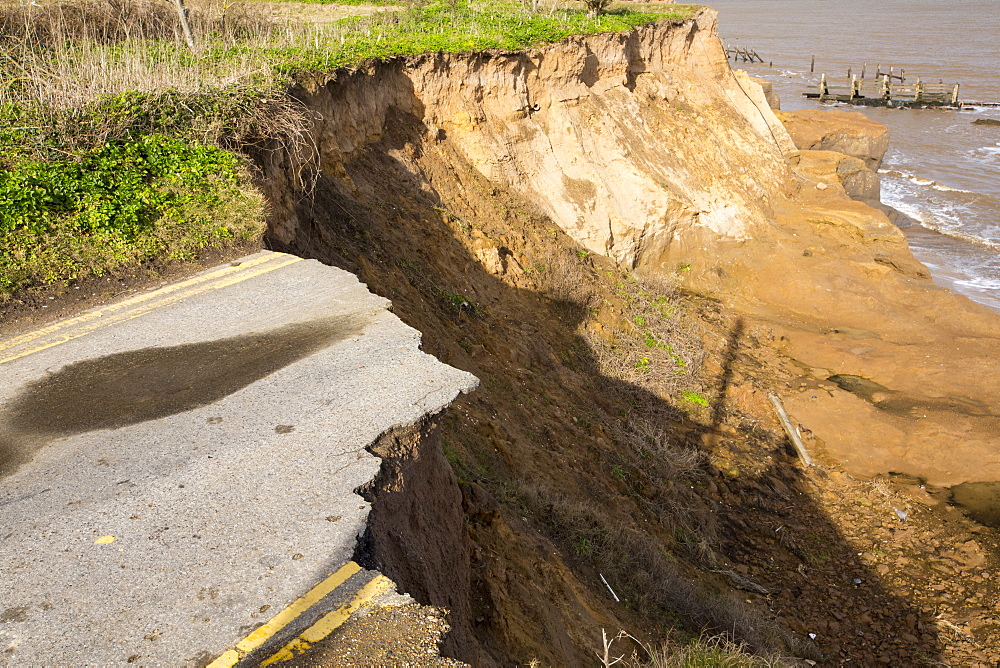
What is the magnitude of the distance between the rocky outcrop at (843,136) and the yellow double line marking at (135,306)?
23.8 m

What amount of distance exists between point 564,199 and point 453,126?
3.12 meters

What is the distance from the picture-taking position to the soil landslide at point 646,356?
7.33 metres

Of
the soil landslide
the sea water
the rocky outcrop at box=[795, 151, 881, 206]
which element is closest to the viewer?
the soil landslide

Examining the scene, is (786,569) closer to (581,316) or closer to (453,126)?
(581,316)

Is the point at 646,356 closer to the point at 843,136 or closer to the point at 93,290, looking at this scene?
the point at 93,290

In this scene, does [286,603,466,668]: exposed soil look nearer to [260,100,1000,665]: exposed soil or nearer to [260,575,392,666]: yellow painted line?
[260,575,392,666]: yellow painted line

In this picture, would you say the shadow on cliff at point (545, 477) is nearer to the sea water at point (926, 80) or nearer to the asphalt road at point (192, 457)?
the asphalt road at point (192, 457)

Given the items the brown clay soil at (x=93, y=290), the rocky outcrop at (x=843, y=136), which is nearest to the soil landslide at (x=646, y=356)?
the brown clay soil at (x=93, y=290)

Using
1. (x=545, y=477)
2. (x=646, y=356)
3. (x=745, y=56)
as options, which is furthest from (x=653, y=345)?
(x=745, y=56)

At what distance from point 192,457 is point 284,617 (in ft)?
5.26

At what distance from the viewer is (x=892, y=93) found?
4344cm

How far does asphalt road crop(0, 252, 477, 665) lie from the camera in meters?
3.44

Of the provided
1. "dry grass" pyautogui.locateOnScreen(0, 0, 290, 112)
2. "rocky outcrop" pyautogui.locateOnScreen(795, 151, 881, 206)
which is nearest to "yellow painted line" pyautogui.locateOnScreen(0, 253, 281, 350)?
"dry grass" pyautogui.locateOnScreen(0, 0, 290, 112)

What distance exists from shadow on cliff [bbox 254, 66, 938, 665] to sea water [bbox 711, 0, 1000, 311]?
516 inches
